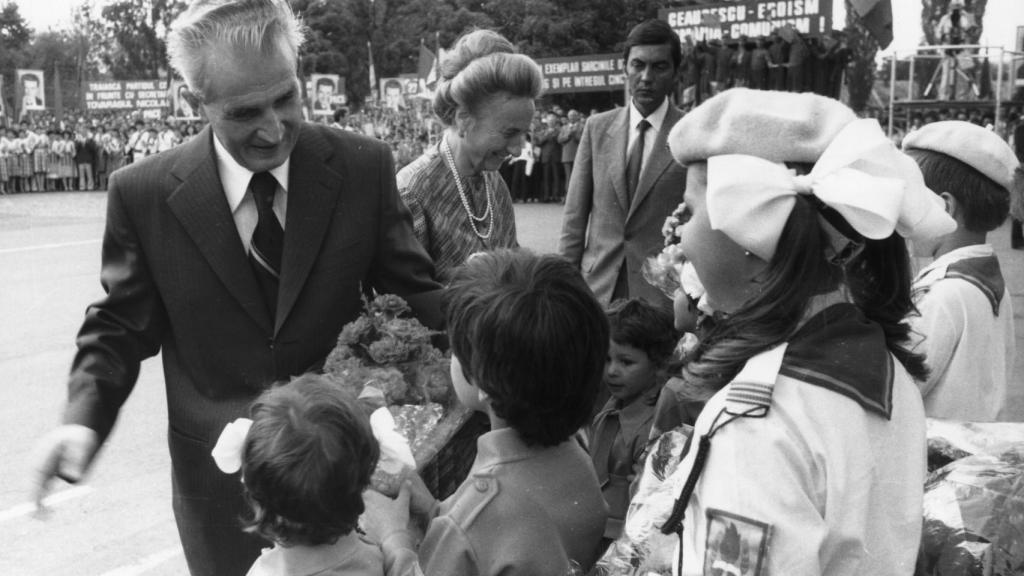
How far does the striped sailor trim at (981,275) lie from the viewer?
2699mm

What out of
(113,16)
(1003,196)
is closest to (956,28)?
(1003,196)

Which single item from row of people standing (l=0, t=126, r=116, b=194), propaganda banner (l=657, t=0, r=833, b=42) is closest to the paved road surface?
propaganda banner (l=657, t=0, r=833, b=42)

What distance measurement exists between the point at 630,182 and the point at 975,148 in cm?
230

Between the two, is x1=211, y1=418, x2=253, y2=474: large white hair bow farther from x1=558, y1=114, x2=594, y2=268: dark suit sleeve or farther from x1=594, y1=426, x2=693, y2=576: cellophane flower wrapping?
x1=558, y1=114, x2=594, y2=268: dark suit sleeve

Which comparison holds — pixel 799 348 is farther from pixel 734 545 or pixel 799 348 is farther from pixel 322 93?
pixel 322 93

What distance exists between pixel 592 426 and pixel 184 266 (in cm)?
143

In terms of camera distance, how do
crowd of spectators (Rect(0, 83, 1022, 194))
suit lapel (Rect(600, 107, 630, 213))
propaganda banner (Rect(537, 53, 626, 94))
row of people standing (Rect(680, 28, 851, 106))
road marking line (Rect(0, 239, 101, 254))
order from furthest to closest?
1. propaganda banner (Rect(537, 53, 626, 94))
2. crowd of spectators (Rect(0, 83, 1022, 194))
3. road marking line (Rect(0, 239, 101, 254))
4. row of people standing (Rect(680, 28, 851, 106))
5. suit lapel (Rect(600, 107, 630, 213))

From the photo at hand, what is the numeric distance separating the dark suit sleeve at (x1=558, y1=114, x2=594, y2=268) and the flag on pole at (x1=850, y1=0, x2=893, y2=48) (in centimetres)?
283

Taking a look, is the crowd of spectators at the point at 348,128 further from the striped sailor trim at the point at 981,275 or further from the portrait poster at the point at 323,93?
the striped sailor trim at the point at 981,275

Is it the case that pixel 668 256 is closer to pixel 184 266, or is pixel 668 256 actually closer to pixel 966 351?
pixel 966 351

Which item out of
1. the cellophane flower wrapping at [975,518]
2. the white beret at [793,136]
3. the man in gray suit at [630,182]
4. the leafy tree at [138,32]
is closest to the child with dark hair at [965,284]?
the cellophane flower wrapping at [975,518]

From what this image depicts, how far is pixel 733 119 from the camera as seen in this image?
153 centimetres

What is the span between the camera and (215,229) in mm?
2434

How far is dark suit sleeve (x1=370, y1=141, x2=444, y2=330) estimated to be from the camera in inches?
106
